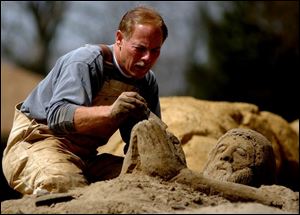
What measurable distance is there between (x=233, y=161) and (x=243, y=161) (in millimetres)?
60

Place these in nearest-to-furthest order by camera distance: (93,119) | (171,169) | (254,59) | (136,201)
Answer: (136,201), (171,169), (93,119), (254,59)

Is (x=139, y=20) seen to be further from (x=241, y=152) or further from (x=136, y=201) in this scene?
(x=136, y=201)

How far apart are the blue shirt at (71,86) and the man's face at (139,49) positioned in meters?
0.09

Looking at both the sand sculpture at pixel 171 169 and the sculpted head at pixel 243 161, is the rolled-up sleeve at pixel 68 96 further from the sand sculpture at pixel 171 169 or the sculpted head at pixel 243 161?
the sculpted head at pixel 243 161

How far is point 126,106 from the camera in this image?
16.3 feet

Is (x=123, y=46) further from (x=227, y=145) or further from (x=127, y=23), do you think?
(x=227, y=145)

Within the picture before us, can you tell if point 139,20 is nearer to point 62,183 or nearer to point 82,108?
point 82,108

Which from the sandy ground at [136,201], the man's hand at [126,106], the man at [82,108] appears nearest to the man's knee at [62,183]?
the man at [82,108]

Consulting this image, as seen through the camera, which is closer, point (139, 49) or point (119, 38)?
point (139, 49)

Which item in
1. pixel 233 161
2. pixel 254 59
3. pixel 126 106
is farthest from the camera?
pixel 254 59

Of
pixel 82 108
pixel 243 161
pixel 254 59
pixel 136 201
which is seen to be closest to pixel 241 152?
pixel 243 161

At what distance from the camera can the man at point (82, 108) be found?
16.7 ft

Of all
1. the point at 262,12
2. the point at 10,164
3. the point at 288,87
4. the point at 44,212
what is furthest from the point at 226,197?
the point at 262,12

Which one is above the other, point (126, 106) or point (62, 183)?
point (126, 106)
